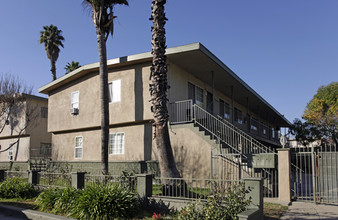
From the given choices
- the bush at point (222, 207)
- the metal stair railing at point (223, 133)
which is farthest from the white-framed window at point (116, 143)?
the bush at point (222, 207)

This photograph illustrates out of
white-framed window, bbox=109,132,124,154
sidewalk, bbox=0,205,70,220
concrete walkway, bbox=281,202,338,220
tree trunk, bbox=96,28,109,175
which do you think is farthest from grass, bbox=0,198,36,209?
concrete walkway, bbox=281,202,338,220

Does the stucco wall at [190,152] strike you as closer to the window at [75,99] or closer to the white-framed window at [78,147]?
the white-framed window at [78,147]

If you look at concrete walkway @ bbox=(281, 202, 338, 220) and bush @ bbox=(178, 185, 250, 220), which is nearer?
bush @ bbox=(178, 185, 250, 220)

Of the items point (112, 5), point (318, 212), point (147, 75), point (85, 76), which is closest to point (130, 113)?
point (147, 75)

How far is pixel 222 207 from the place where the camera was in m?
6.82

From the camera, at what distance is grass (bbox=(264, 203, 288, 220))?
26.2 feet

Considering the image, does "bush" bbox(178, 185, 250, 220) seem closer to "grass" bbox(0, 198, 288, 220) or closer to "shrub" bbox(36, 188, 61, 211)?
"grass" bbox(0, 198, 288, 220)

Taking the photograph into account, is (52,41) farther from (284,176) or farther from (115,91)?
(284,176)

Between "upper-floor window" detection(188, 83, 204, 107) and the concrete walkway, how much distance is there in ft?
30.2

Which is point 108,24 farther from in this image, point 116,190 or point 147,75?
point 116,190

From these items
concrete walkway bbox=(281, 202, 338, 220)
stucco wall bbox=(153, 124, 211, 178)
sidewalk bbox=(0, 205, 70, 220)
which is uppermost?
stucco wall bbox=(153, 124, 211, 178)

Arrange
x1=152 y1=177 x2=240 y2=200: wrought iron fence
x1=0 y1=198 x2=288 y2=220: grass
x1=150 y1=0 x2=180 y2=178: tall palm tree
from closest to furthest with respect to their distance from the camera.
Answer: x1=152 y1=177 x2=240 y2=200: wrought iron fence < x1=0 y1=198 x2=288 y2=220: grass < x1=150 y1=0 x2=180 y2=178: tall palm tree

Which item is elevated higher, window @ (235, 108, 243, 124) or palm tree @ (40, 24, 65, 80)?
palm tree @ (40, 24, 65, 80)

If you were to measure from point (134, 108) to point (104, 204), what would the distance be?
7.96m
